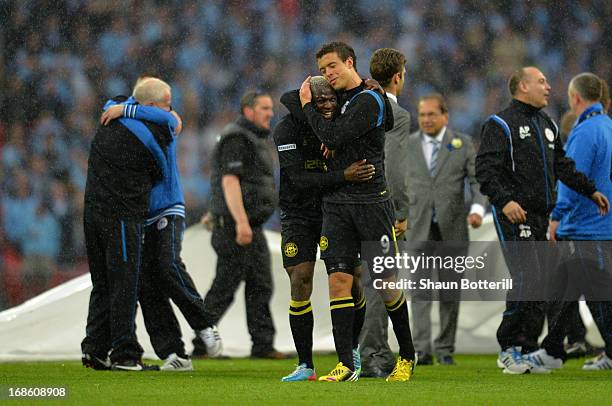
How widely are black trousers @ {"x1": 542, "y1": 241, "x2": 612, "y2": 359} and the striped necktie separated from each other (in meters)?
1.42

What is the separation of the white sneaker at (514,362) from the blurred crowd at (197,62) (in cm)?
352

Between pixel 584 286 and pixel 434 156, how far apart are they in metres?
1.74

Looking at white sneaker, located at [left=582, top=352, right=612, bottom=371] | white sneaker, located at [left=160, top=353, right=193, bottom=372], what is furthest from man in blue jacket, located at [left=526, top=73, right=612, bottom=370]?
white sneaker, located at [left=160, top=353, right=193, bottom=372]

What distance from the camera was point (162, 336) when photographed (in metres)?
6.68

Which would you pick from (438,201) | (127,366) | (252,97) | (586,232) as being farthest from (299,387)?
(252,97)

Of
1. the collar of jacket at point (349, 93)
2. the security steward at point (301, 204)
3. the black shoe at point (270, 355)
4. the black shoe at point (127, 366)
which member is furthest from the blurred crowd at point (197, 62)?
the collar of jacket at point (349, 93)

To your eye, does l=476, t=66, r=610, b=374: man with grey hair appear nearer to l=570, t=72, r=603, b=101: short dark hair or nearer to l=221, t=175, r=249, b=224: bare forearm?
l=570, t=72, r=603, b=101: short dark hair

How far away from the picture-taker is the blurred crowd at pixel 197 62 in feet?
31.5

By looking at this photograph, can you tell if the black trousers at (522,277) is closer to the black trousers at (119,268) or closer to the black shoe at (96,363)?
the black trousers at (119,268)

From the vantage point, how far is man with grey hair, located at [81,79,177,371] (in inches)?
252

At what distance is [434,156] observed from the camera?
795cm

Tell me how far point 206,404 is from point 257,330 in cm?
395

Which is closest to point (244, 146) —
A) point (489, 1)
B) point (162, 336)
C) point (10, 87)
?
point (162, 336)

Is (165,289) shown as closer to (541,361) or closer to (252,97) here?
(252,97)
